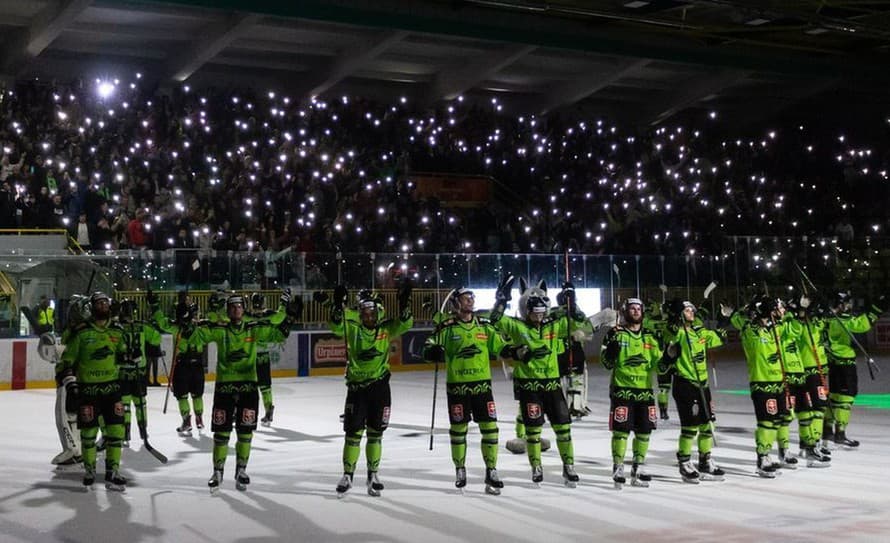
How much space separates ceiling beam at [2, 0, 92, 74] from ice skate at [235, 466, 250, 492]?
18.5 meters

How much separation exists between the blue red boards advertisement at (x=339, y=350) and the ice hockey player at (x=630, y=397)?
14095mm

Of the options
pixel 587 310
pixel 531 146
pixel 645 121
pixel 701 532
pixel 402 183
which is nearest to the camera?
pixel 701 532

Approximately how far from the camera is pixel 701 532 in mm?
8375

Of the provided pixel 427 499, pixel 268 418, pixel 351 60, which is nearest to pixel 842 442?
pixel 427 499

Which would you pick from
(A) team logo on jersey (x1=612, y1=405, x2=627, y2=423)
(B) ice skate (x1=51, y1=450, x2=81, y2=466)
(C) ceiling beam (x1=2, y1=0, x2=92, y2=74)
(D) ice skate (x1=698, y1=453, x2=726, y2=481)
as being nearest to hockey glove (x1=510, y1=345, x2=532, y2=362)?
(A) team logo on jersey (x1=612, y1=405, x2=627, y2=423)

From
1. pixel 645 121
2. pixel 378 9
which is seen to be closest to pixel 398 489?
pixel 378 9

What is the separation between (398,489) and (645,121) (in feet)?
104

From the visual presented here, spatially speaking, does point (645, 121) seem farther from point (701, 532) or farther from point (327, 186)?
point (701, 532)

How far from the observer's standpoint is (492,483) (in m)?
10.3

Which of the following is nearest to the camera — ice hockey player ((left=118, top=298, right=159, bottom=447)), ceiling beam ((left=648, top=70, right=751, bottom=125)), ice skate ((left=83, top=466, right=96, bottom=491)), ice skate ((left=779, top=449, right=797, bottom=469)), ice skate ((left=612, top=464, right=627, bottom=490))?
ice skate ((left=612, top=464, right=627, bottom=490))

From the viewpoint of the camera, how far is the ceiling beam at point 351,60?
101 feet

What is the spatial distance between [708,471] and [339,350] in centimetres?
1537

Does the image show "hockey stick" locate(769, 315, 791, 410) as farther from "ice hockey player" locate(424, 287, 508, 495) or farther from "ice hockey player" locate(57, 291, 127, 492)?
"ice hockey player" locate(57, 291, 127, 492)

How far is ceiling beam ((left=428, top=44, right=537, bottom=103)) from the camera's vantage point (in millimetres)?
32688
